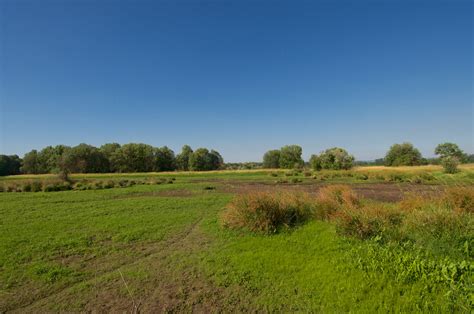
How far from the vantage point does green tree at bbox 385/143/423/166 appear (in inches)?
3188

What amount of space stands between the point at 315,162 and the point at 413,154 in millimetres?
38605

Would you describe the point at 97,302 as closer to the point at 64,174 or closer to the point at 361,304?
the point at 361,304

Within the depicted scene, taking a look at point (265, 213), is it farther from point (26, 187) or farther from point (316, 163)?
point (316, 163)

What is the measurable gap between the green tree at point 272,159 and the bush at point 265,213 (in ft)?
326

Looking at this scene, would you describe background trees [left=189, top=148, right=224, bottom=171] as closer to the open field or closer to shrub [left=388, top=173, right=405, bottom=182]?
shrub [left=388, top=173, right=405, bottom=182]

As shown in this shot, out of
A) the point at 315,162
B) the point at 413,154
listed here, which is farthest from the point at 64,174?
the point at 413,154

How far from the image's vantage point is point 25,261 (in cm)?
680

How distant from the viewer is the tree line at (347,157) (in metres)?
66.2

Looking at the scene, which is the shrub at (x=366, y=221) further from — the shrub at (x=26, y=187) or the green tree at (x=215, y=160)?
the green tree at (x=215, y=160)

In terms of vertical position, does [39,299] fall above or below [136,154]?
below

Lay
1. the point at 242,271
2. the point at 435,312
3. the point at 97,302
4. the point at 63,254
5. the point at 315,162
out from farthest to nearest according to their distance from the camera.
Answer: the point at 315,162 → the point at 63,254 → the point at 242,271 → the point at 97,302 → the point at 435,312

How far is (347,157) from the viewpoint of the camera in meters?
66.4

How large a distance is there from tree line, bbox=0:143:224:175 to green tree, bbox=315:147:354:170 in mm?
49273

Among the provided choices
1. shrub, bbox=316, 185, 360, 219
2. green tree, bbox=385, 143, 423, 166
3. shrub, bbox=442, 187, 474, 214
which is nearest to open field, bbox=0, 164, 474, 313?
shrub, bbox=442, 187, 474, 214
